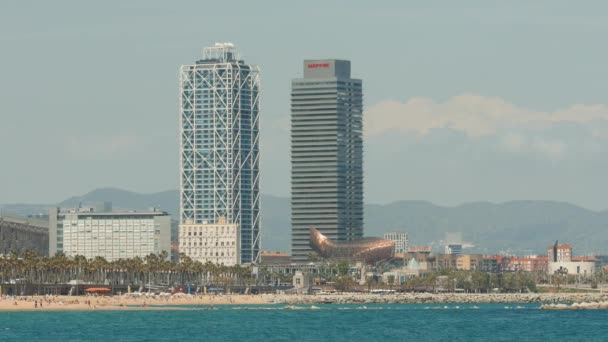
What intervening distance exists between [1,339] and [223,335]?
2700cm

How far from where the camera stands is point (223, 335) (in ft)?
618

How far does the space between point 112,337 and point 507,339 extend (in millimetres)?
46914

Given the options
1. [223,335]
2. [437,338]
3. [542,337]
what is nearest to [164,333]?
[223,335]

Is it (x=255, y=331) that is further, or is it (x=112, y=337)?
(x=255, y=331)

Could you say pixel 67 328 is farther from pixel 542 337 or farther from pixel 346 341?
pixel 542 337

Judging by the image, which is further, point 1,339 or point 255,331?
point 255,331

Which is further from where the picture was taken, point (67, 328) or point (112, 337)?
point (67, 328)

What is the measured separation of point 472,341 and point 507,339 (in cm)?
751

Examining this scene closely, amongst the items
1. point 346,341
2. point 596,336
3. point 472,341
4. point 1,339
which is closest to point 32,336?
point 1,339

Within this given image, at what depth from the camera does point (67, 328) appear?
199 meters

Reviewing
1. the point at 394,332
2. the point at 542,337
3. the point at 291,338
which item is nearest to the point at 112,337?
the point at 291,338

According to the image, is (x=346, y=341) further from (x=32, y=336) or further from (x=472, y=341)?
(x=32, y=336)

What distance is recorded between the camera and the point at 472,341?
593 feet

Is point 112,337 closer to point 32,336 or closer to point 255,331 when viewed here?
point 32,336
